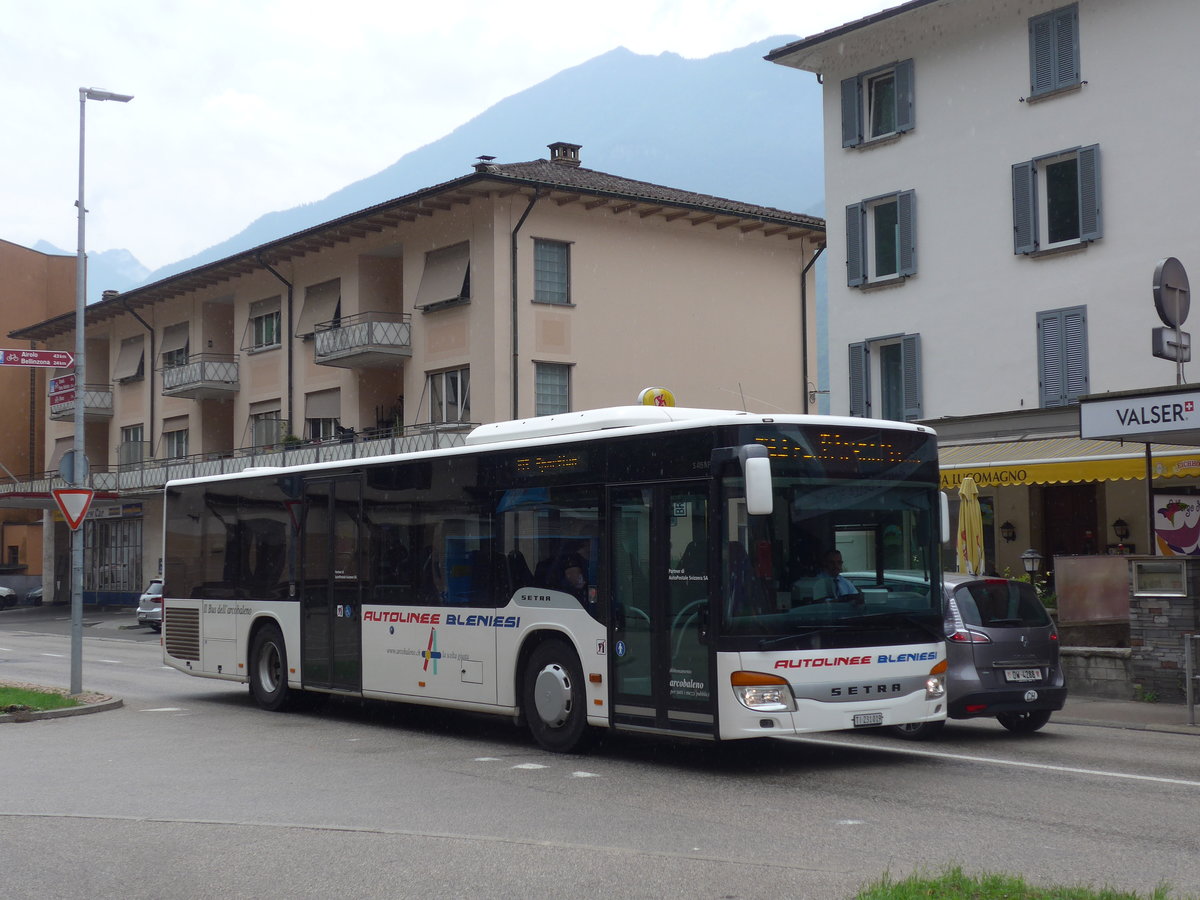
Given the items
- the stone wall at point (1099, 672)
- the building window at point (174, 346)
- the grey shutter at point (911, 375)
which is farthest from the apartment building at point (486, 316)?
the stone wall at point (1099, 672)

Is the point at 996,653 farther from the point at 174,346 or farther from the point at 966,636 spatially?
the point at 174,346

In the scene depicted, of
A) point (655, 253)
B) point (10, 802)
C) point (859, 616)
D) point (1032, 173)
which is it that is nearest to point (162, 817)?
point (10, 802)

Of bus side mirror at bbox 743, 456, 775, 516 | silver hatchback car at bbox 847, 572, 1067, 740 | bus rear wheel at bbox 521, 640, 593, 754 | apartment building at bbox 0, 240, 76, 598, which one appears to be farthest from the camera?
apartment building at bbox 0, 240, 76, 598

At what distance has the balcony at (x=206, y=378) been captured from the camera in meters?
46.8

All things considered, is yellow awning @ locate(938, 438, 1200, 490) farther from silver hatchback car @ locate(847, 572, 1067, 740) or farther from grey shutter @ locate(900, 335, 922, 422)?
silver hatchback car @ locate(847, 572, 1067, 740)

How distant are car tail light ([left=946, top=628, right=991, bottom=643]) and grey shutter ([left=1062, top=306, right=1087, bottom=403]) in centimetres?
1358

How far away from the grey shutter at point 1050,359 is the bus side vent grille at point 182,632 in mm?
15577

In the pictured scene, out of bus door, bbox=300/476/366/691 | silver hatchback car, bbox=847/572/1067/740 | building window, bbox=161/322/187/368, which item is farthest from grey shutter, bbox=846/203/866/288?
building window, bbox=161/322/187/368

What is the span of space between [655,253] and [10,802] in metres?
30.9

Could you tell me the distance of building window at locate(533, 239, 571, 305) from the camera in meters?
37.1

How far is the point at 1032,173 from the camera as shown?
26469 millimetres

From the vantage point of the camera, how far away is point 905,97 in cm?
2884

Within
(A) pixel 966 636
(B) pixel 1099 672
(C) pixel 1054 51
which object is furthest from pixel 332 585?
(C) pixel 1054 51

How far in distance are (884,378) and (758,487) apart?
1988cm
